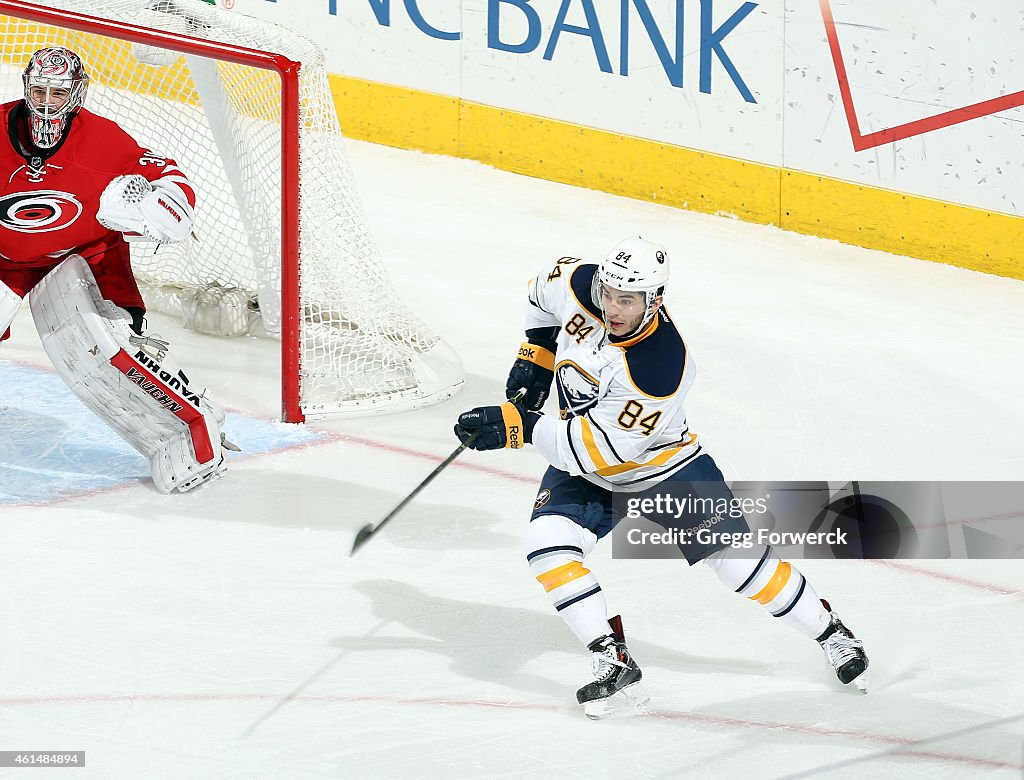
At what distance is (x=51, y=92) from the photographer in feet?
15.1

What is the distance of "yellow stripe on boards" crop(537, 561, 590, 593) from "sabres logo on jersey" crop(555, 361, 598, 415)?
0.35 metres

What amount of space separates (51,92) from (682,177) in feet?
11.7

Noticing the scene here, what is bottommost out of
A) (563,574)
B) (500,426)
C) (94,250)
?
(563,574)

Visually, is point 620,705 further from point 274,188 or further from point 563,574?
point 274,188

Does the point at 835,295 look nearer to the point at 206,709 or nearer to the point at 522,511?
the point at 522,511

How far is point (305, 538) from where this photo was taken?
15.2 feet

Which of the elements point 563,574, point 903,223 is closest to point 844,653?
point 563,574

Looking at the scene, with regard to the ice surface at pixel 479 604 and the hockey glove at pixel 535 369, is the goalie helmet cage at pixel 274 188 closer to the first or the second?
the ice surface at pixel 479 604

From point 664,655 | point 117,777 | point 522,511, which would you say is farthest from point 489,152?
point 117,777

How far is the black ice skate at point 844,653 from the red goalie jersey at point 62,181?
6.48 feet

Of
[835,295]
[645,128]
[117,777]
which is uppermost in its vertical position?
[645,128]

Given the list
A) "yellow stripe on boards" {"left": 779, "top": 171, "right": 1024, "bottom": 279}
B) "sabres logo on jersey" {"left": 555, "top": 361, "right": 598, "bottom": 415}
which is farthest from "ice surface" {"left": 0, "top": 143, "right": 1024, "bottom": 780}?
"sabres logo on jersey" {"left": 555, "top": 361, "right": 598, "bottom": 415}

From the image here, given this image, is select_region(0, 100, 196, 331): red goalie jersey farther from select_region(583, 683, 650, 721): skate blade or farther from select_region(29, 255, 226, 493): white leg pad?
select_region(583, 683, 650, 721): skate blade

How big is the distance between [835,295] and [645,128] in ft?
4.49
